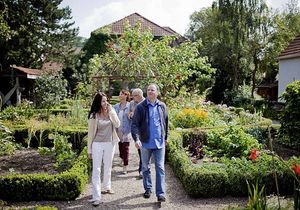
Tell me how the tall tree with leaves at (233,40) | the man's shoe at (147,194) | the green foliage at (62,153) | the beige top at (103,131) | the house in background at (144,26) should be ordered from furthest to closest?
the house in background at (144,26) < the tall tree with leaves at (233,40) < the green foliage at (62,153) < the man's shoe at (147,194) < the beige top at (103,131)

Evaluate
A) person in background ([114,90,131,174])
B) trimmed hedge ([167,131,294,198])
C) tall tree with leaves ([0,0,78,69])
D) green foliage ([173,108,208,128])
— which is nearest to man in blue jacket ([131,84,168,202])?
trimmed hedge ([167,131,294,198])

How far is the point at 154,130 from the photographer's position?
6406 mm

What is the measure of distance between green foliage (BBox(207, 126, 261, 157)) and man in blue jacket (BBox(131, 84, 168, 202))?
11.2 feet

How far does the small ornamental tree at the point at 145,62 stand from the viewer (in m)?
11.9

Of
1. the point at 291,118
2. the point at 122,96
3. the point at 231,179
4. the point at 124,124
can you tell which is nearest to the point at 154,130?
the point at 231,179

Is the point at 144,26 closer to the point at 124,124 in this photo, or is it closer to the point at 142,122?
the point at 124,124

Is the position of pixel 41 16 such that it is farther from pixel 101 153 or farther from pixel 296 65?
pixel 101 153

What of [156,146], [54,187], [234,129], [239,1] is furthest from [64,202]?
[239,1]

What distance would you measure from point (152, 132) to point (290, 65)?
18.3 meters

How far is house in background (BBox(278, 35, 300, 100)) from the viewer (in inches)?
849

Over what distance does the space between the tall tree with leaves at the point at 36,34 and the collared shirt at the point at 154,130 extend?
764 inches

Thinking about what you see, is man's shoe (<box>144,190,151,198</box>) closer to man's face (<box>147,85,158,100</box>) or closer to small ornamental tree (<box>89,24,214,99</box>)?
man's face (<box>147,85,158,100</box>)

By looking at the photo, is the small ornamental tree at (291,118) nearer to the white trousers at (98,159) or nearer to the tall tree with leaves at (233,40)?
the white trousers at (98,159)

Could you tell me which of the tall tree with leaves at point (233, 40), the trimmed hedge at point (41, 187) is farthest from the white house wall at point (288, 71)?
the trimmed hedge at point (41, 187)
